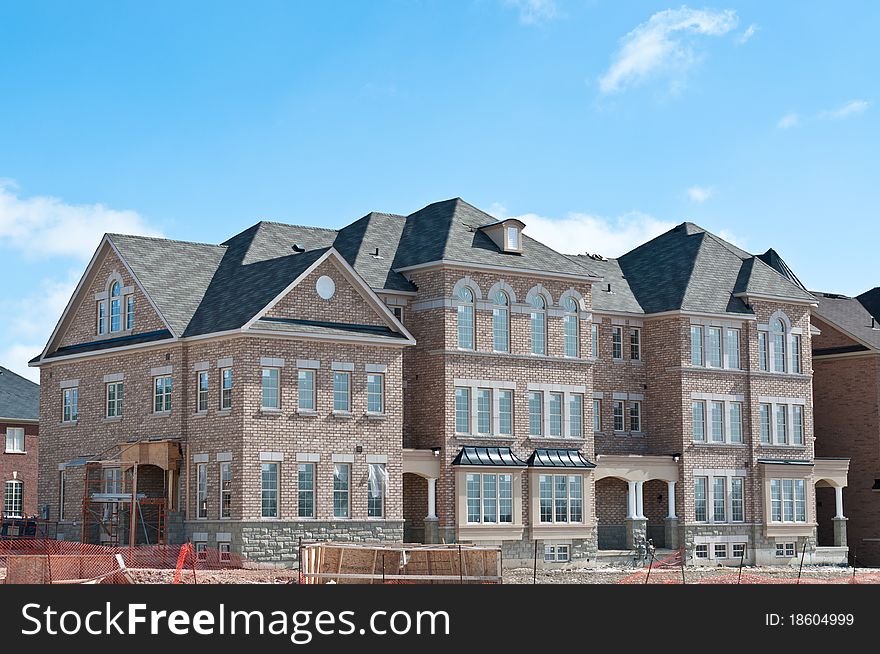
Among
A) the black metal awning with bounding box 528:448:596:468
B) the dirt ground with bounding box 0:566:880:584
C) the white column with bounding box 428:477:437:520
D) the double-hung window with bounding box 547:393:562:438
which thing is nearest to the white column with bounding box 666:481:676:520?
the dirt ground with bounding box 0:566:880:584

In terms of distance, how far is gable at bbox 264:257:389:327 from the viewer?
49.9m

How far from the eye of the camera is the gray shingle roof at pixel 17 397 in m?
77.2

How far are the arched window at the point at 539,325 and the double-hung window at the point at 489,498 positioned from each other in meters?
5.16

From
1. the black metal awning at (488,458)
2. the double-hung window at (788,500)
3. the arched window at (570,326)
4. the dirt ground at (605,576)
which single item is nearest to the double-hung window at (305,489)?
the dirt ground at (605,576)

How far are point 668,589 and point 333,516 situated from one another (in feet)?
97.2

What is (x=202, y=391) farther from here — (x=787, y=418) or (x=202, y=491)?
(x=787, y=418)

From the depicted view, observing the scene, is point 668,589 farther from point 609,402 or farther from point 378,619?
point 609,402

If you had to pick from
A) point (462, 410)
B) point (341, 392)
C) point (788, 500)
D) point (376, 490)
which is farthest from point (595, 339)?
point (341, 392)

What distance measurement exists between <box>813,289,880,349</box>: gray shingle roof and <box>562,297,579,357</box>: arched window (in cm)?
1631

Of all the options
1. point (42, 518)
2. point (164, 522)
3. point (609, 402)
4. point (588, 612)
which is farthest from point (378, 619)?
point (609, 402)

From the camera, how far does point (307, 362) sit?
164 ft

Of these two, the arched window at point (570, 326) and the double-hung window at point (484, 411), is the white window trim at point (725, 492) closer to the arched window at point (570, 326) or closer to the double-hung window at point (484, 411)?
the arched window at point (570, 326)

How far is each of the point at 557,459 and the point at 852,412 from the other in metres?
19.8

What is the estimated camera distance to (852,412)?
2719 inches
